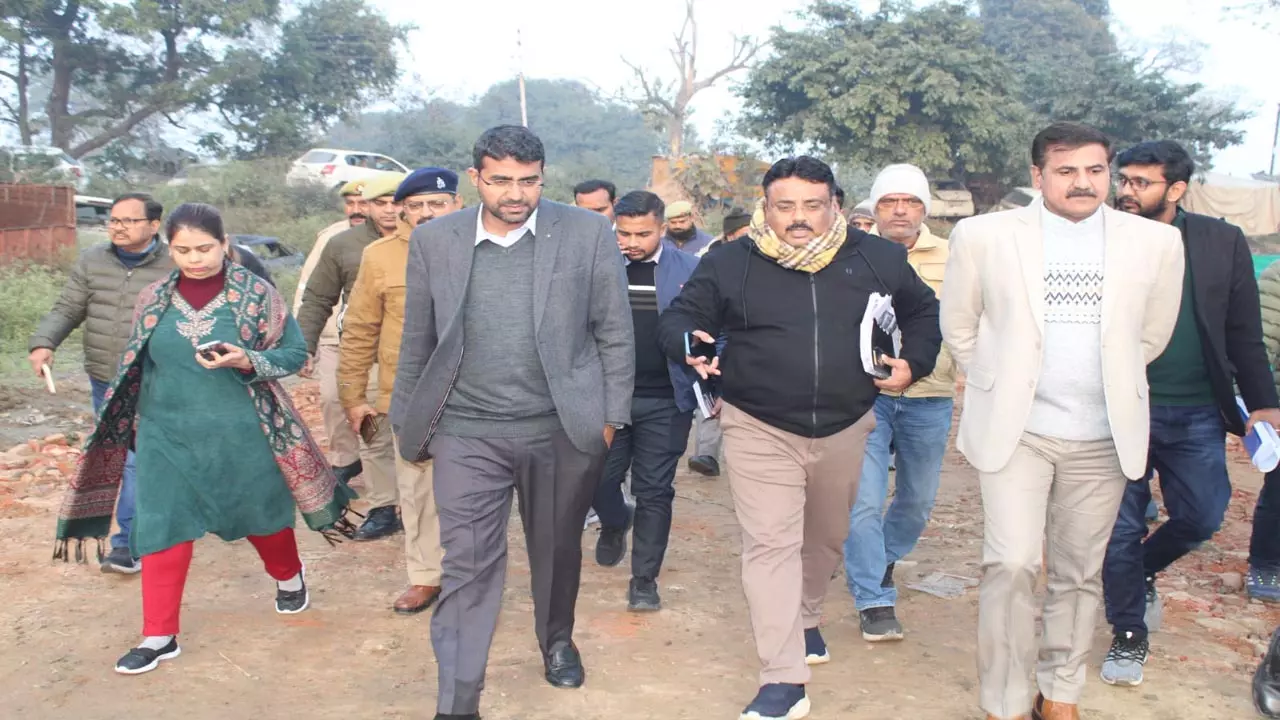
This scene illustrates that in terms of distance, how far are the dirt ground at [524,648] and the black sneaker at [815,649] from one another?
0.15ft

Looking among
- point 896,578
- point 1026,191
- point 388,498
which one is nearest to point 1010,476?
point 896,578

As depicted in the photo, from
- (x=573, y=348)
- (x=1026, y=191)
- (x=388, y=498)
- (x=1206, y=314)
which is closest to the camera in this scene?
(x=573, y=348)

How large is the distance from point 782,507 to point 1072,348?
1131mm

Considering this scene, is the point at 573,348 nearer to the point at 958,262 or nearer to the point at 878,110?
the point at 958,262

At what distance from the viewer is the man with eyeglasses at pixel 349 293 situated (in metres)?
6.52

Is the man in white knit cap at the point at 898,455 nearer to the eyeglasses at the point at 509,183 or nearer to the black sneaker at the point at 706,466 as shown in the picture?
the eyeglasses at the point at 509,183

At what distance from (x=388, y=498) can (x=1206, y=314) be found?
4404 millimetres

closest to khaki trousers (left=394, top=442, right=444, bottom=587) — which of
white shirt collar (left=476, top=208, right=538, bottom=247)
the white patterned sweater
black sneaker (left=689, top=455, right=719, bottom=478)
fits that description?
white shirt collar (left=476, top=208, right=538, bottom=247)

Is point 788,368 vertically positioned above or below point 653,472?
above

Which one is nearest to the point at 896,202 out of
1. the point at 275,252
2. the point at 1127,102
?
the point at 275,252

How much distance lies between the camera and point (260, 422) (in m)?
4.95

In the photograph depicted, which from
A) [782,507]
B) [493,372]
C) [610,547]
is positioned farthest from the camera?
[610,547]

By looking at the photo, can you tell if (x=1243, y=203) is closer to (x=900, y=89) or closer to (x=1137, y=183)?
(x=900, y=89)

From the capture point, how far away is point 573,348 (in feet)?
13.7
